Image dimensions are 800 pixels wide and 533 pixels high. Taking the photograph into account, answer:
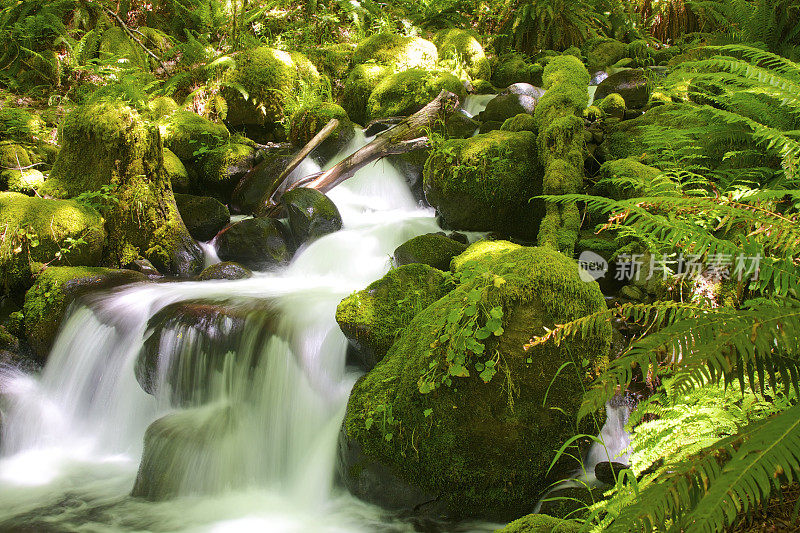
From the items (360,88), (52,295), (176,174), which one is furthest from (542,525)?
(360,88)

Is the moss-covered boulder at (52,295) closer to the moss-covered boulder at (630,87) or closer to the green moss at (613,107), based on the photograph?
the green moss at (613,107)

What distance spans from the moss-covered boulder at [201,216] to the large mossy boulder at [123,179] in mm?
510

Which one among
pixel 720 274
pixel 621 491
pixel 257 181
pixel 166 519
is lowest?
pixel 166 519

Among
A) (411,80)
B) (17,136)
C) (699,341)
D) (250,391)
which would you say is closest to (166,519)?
(250,391)

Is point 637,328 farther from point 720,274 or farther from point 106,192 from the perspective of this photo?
point 106,192

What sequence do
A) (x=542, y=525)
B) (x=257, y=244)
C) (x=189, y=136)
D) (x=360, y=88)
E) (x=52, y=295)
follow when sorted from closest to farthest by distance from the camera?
1. (x=542, y=525)
2. (x=52, y=295)
3. (x=257, y=244)
4. (x=189, y=136)
5. (x=360, y=88)

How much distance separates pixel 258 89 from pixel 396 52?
3076 mm

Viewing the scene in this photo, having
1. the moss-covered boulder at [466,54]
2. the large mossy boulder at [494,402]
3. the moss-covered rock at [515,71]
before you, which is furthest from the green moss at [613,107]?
Answer: the moss-covered boulder at [466,54]

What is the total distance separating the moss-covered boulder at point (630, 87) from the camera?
7312 millimetres

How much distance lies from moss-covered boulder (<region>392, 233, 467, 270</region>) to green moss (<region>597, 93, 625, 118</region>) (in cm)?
287

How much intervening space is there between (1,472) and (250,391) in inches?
A: 86.0

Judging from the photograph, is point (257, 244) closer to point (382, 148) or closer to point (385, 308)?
point (382, 148)

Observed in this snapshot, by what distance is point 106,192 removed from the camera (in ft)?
21.2

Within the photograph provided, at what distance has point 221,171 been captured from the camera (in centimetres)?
840
